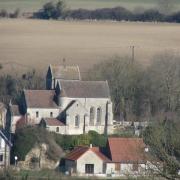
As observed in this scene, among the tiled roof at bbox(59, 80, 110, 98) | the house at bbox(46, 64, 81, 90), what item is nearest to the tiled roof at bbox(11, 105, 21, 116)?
the tiled roof at bbox(59, 80, 110, 98)

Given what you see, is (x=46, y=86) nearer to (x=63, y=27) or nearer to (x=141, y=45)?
(x=141, y=45)

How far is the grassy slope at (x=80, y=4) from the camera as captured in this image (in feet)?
266

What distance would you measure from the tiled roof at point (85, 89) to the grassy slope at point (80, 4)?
3396 cm

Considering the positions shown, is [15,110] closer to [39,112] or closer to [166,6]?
[39,112]

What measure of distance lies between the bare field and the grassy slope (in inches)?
272

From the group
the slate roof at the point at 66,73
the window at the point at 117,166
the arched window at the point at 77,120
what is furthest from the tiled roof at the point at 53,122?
the window at the point at 117,166

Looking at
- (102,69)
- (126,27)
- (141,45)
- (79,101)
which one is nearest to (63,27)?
(126,27)

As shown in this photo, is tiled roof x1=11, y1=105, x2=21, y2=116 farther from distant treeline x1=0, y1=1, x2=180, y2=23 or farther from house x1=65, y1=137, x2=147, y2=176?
distant treeline x1=0, y1=1, x2=180, y2=23

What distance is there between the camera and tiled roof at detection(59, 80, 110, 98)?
1780 inches

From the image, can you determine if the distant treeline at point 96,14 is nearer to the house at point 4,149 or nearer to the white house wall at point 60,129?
the white house wall at point 60,129

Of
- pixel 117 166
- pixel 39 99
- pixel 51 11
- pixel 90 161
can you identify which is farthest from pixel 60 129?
pixel 51 11

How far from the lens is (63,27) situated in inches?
2815

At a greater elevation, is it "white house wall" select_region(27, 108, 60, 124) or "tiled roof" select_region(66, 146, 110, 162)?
"white house wall" select_region(27, 108, 60, 124)

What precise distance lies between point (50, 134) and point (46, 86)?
689cm
